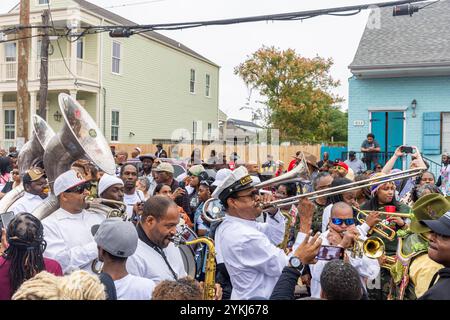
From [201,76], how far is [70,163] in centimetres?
2645

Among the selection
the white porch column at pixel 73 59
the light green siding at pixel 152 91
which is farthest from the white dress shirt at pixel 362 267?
the light green siding at pixel 152 91

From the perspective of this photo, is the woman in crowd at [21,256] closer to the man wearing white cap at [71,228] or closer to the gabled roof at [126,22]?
the man wearing white cap at [71,228]

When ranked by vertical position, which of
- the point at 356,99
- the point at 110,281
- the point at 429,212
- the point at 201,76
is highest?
the point at 201,76

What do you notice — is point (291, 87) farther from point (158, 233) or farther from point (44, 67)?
point (158, 233)

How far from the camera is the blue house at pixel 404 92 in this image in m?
16.4

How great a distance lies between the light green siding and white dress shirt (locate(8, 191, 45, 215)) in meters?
19.0

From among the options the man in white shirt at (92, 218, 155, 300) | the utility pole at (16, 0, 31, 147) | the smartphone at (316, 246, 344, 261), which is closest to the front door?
the utility pole at (16, 0, 31, 147)

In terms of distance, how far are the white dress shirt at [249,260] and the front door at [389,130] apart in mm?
13959

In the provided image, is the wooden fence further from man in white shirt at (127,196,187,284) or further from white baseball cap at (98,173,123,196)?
man in white shirt at (127,196,187,284)

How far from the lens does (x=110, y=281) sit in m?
3.04

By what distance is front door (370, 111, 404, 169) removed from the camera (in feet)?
55.6

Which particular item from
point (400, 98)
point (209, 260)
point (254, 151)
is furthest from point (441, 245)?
point (254, 151)
